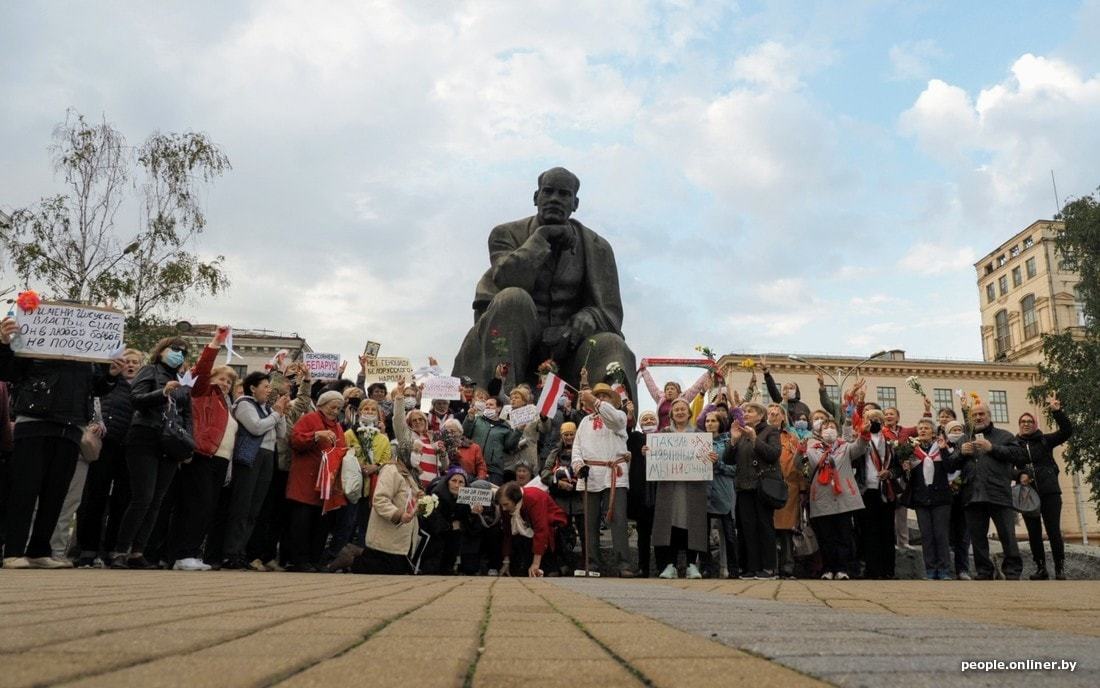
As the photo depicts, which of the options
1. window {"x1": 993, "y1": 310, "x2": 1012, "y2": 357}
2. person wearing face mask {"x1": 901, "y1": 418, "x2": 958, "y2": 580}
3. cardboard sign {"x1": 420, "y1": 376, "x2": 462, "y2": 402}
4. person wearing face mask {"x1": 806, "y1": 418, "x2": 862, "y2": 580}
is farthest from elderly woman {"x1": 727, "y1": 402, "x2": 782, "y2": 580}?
window {"x1": 993, "y1": 310, "x2": 1012, "y2": 357}

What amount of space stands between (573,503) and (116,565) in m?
4.33

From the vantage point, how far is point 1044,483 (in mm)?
10453

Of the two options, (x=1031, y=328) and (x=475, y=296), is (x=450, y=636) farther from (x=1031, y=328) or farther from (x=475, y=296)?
(x=1031, y=328)

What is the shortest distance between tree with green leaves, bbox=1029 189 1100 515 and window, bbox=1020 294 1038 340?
129ft

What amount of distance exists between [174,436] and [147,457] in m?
0.27

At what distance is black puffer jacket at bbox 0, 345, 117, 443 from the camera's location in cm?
699

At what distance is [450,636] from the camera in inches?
98.4

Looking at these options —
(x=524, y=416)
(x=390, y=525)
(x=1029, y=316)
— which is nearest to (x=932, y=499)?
(x=524, y=416)

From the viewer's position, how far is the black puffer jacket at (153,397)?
7.37m

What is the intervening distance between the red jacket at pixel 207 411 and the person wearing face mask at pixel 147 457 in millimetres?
326

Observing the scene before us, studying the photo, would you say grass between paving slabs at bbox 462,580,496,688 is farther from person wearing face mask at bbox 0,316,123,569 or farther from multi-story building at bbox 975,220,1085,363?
multi-story building at bbox 975,220,1085,363

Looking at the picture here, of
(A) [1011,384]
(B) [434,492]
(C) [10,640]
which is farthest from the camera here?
(A) [1011,384]

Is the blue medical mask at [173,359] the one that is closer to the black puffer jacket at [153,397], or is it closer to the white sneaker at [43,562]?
the black puffer jacket at [153,397]

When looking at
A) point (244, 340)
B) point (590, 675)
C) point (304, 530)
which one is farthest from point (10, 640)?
point (244, 340)
